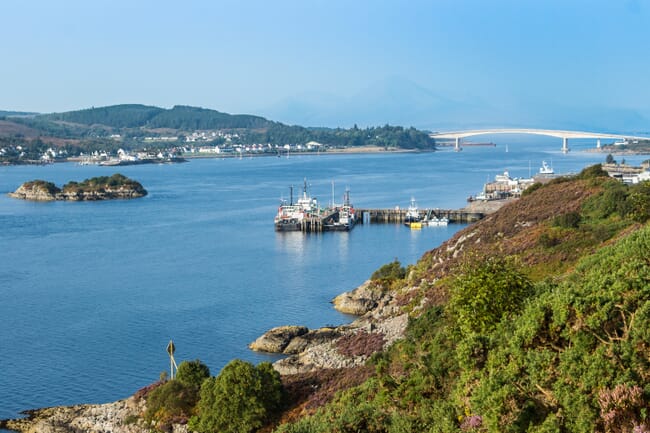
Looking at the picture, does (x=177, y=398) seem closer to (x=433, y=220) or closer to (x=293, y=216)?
(x=293, y=216)

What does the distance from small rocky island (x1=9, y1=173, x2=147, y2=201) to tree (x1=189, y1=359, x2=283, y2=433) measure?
39356 millimetres

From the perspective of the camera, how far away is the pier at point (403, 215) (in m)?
36.3

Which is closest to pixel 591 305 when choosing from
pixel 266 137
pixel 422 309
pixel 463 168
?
pixel 422 309

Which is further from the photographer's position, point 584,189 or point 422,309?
point 584,189

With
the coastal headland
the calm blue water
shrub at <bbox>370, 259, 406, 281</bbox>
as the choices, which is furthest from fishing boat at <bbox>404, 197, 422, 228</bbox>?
the coastal headland

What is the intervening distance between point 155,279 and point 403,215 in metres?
15.9

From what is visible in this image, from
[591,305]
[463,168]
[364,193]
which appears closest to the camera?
[591,305]

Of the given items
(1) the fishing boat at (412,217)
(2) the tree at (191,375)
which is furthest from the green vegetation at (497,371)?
(1) the fishing boat at (412,217)

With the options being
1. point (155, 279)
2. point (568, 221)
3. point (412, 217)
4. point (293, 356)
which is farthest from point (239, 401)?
point (412, 217)

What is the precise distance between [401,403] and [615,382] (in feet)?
9.01

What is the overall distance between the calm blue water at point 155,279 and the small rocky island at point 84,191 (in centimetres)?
127

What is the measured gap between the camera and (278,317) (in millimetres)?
18719

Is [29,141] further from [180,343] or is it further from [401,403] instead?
[401,403]

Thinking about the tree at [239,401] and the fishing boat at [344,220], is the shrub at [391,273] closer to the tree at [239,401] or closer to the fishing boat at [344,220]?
the tree at [239,401]
